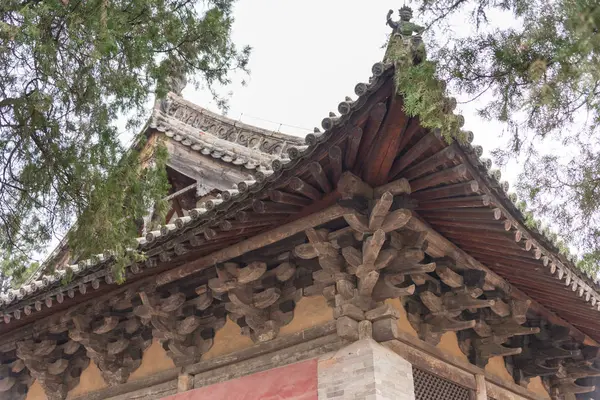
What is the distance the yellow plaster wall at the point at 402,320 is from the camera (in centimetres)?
592

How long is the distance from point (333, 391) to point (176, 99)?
7024 mm

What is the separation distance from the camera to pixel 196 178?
392 inches

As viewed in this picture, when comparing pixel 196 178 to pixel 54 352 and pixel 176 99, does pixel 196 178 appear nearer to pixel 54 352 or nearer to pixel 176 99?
Answer: pixel 176 99

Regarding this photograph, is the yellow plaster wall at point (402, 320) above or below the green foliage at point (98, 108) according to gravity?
below

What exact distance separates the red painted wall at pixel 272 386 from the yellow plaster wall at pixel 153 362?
76 cm

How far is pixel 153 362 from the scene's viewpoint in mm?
7207

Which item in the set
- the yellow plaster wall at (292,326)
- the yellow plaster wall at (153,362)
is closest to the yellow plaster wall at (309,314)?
the yellow plaster wall at (292,326)

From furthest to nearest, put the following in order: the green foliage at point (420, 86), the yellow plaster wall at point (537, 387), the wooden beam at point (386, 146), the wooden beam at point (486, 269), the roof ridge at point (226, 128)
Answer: the roof ridge at point (226, 128), the yellow plaster wall at point (537, 387), the wooden beam at point (486, 269), the wooden beam at point (386, 146), the green foliage at point (420, 86)

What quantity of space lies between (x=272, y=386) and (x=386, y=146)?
246 cm

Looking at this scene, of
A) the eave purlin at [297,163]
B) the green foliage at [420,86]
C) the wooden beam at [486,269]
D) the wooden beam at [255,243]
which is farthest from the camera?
the wooden beam at [486,269]

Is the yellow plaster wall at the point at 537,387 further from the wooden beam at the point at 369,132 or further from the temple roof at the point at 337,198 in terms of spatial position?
the wooden beam at the point at 369,132

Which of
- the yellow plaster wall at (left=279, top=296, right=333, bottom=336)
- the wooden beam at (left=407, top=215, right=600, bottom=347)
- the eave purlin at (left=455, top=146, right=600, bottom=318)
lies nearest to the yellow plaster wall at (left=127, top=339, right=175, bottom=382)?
the yellow plaster wall at (left=279, top=296, right=333, bottom=336)

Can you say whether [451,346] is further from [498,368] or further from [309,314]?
[309,314]

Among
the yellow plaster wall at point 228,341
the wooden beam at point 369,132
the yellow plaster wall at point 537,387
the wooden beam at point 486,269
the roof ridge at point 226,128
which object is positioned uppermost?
the roof ridge at point 226,128
